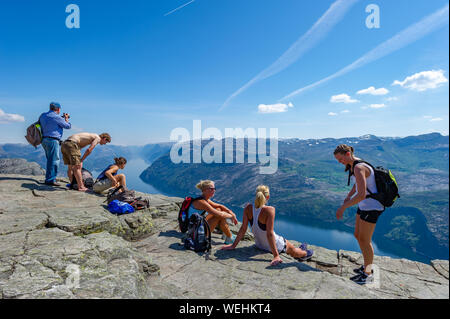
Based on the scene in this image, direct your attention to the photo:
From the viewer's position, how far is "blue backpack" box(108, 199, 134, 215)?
26.8 ft

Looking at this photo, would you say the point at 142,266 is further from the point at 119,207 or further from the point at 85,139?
the point at 85,139

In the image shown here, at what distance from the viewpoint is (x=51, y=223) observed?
20.3ft

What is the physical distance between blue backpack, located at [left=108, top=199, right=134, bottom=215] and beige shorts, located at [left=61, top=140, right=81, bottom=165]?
308 cm

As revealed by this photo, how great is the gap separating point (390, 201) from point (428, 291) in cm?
340

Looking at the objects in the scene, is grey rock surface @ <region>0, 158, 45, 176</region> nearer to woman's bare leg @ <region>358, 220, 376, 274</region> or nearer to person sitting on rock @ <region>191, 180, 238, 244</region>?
person sitting on rock @ <region>191, 180, 238, 244</region>

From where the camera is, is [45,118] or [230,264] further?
[45,118]

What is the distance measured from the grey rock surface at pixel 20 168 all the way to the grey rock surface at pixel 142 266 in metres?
12.8

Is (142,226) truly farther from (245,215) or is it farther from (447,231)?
(447,231)

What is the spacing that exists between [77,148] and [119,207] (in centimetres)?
391

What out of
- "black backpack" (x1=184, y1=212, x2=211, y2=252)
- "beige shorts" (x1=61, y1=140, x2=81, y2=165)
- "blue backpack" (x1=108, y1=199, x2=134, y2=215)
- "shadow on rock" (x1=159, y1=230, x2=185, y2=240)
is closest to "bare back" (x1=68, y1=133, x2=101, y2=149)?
"beige shorts" (x1=61, y1=140, x2=81, y2=165)

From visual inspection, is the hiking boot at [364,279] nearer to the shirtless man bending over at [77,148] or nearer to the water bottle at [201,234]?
the water bottle at [201,234]

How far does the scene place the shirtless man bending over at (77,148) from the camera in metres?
9.82
